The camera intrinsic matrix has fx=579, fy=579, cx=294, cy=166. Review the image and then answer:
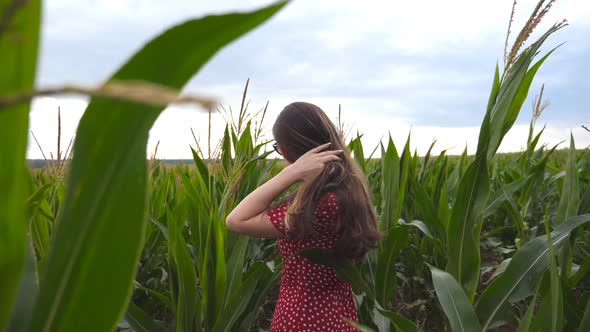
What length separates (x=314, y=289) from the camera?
2158 millimetres

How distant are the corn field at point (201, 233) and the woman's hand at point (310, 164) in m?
0.18

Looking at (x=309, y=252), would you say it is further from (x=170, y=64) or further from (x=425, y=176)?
(x=425, y=176)

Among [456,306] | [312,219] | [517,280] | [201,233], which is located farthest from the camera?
[201,233]

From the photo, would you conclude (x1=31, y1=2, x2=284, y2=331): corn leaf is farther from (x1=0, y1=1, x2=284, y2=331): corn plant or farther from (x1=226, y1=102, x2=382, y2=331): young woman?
(x1=226, y1=102, x2=382, y2=331): young woman

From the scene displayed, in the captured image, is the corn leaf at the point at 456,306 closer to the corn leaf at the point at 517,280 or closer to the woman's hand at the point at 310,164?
the corn leaf at the point at 517,280

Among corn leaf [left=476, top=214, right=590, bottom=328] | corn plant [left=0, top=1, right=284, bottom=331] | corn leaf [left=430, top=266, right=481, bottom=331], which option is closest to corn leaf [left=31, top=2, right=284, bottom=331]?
corn plant [left=0, top=1, right=284, bottom=331]

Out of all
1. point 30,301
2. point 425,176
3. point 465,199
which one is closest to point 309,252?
point 465,199

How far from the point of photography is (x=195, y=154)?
2.60 m

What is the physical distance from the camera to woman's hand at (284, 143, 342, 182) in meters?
2.10

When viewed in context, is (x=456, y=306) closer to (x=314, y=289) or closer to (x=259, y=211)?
(x=314, y=289)

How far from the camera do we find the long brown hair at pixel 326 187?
6.84ft

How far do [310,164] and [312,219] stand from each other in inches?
7.8

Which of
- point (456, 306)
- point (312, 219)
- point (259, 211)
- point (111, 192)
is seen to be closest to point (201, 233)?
point (259, 211)

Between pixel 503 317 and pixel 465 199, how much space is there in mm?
368
